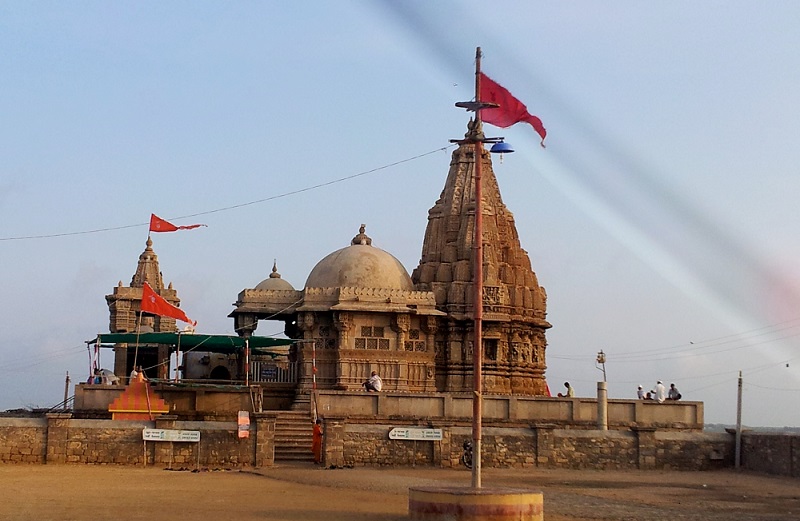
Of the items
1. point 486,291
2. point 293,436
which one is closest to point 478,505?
point 293,436

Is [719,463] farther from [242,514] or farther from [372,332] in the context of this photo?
[242,514]

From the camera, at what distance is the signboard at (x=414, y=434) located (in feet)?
108

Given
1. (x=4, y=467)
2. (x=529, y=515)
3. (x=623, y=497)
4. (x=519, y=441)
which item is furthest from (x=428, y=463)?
(x=529, y=515)

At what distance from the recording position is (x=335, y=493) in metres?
24.4

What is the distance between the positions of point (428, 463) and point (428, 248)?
68.6 ft

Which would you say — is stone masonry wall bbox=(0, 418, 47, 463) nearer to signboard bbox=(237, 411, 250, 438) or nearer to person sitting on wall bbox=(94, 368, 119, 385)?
signboard bbox=(237, 411, 250, 438)

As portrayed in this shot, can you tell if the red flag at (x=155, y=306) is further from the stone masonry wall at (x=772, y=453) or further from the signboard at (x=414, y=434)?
the stone masonry wall at (x=772, y=453)

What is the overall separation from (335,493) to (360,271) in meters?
22.9

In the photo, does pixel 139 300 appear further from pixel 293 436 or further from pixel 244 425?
pixel 244 425

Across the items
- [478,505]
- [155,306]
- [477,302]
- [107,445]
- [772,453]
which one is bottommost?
[478,505]

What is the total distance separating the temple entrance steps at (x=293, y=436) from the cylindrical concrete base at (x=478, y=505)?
1588 centimetres

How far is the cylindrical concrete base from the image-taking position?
710 inches

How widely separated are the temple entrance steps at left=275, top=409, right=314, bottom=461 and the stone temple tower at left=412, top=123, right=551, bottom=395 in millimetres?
11708

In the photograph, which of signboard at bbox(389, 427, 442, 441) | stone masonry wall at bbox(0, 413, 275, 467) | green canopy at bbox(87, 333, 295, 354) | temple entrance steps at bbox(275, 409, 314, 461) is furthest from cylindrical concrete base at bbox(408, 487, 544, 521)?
green canopy at bbox(87, 333, 295, 354)
